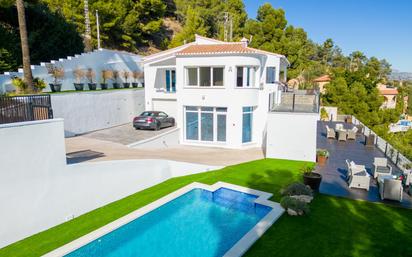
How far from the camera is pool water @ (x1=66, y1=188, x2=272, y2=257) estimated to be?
9203 mm

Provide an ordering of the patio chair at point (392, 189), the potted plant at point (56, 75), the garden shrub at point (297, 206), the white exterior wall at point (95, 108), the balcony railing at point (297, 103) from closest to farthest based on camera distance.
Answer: the garden shrub at point (297, 206) < the patio chair at point (392, 189) < the balcony railing at point (297, 103) < the white exterior wall at point (95, 108) < the potted plant at point (56, 75)

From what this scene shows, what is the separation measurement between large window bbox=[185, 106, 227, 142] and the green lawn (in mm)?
8658

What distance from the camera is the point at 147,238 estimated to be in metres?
10.0

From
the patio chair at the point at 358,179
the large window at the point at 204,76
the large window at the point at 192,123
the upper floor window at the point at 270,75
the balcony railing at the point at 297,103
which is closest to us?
the patio chair at the point at 358,179

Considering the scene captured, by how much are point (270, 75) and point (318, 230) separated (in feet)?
60.5

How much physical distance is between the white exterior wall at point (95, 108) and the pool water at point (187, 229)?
472 inches

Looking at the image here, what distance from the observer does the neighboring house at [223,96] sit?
69.5 feet

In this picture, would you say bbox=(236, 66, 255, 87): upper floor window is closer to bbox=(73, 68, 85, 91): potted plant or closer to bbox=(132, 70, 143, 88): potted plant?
bbox=(73, 68, 85, 91): potted plant

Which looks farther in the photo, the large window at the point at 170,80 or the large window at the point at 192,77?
the large window at the point at 170,80

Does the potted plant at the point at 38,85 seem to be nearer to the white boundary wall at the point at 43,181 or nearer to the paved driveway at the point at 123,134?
the paved driveway at the point at 123,134

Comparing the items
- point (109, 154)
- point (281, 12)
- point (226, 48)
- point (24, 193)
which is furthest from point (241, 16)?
point (24, 193)

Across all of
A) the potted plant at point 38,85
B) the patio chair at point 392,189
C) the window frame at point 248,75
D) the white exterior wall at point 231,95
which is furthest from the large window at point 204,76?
the patio chair at point 392,189

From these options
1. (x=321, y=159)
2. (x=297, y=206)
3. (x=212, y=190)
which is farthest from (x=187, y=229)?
(x=321, y=159)

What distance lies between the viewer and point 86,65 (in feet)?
91.4
